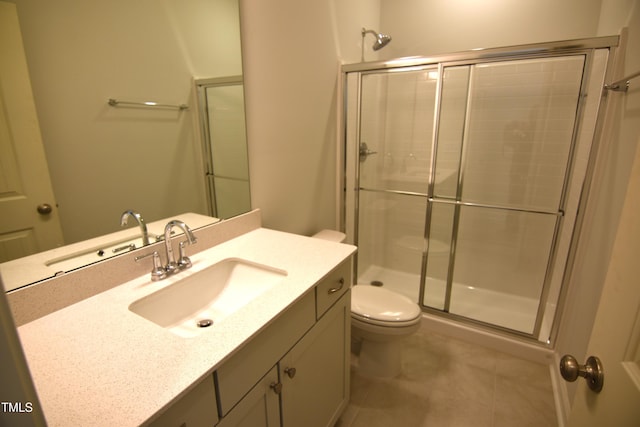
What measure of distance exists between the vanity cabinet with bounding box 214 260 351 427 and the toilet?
288mm

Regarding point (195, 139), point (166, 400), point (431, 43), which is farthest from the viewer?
point (431, 43)

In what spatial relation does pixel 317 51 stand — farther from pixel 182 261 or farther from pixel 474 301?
pixel 474 301

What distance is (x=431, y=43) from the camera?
102 inches

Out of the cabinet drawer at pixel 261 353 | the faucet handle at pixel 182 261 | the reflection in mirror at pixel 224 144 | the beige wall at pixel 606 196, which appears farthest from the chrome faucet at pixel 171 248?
the beige wall at pixel 606 196

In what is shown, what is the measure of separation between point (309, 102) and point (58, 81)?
1.29m

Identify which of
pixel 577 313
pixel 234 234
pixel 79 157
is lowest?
pixel 577 313

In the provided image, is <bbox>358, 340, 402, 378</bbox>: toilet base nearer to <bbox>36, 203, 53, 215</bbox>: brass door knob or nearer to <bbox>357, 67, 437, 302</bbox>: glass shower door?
<bbox>357, 67, 437, 302</bbox>: glass shower door

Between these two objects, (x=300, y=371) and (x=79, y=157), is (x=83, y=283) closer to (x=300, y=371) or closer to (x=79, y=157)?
(x=79, y=157)

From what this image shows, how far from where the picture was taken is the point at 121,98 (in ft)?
3.47

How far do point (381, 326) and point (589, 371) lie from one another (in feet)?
3.64

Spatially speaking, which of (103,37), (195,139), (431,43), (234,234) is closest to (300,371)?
(234,234)

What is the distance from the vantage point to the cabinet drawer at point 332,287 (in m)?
1.17

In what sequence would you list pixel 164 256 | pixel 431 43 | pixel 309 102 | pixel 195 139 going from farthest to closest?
pixel 431 43 → pixel 309 102 → pixel 195 139 → pixel 164 256

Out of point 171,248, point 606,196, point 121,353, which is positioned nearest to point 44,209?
point 171,248
